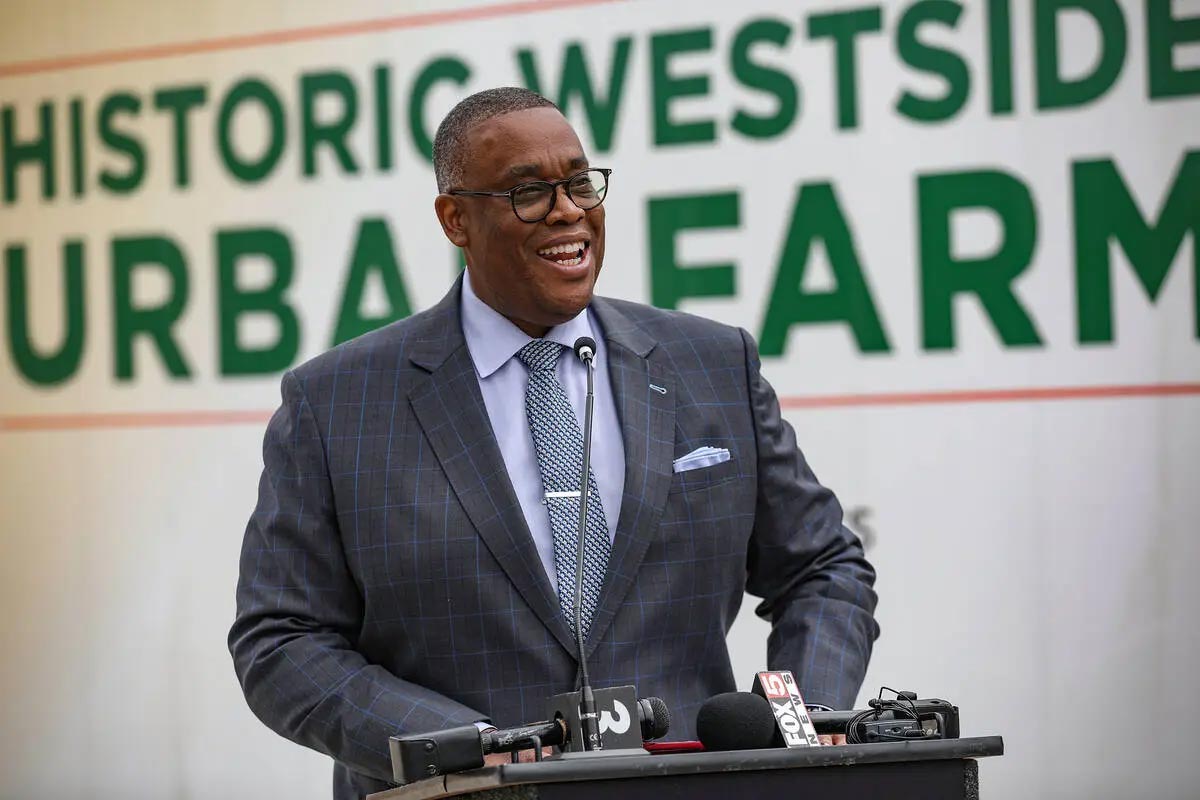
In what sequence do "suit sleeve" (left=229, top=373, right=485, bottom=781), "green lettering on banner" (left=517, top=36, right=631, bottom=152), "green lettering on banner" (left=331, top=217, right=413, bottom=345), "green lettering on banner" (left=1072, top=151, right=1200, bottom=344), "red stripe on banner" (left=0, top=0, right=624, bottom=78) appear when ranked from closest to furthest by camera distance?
"suit sleeve" (left=229, top=373, right=485, bottom=781) → "green lettering on banner" (left=1072, top=151, right=1200, bottom=344) → "green lettering on banner" (left=517, top=36, right=631, bottom=152) → "red stripe on banner" (left=0, top=0, right=624, bottom=78) → "green lettering on banner" (left=331, top=217, right=413, bottom=345)

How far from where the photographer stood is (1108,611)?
3.77 m

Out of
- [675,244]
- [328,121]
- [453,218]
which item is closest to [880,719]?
[453,218]

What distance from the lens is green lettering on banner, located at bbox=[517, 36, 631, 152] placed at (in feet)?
13.9

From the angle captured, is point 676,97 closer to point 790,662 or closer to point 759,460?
point 759,460

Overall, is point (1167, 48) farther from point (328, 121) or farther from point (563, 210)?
point (328, 121)

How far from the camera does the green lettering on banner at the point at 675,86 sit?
4125mm

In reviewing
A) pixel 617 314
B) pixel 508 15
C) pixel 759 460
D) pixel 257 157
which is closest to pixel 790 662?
pixel 759 460

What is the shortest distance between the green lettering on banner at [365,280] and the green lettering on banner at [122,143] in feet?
2.65

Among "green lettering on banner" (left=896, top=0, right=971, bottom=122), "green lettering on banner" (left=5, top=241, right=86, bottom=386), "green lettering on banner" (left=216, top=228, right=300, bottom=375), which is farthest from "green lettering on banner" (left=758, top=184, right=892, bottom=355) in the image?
"green lettering on banner" (left=5, top=241, right=86, bottom=386)

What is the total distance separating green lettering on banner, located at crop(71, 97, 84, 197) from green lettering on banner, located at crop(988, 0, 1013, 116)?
110 inches

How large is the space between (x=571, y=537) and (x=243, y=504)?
2.70 metres

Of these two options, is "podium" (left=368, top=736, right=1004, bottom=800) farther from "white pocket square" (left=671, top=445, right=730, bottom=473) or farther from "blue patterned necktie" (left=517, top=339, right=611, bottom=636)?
"white pocket square" (left=671, top=445, right=730, bottom=473)

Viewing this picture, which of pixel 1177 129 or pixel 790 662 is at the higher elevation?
pixel 1177 129

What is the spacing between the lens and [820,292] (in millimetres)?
4016
